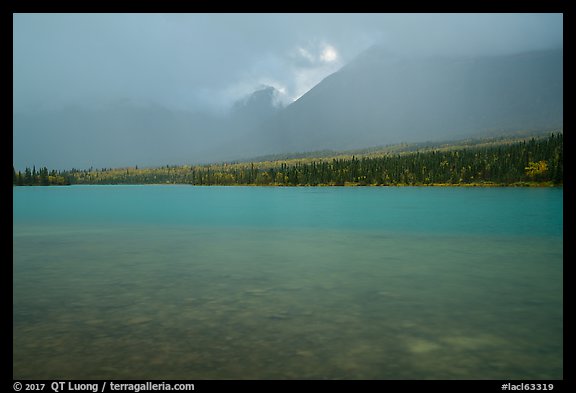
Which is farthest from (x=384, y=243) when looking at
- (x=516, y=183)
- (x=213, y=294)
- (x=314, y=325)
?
(x=516, y=183)

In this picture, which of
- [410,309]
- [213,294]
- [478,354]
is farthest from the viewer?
[213,294]

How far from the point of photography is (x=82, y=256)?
26.3 m

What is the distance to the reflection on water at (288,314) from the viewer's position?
9992mm

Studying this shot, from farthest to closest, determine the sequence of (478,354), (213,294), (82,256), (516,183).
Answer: (516,183), (82,256), (213,294), (478,354)

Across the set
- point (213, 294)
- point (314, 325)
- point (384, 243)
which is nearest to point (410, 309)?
point (314, 325)

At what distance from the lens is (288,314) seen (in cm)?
1401

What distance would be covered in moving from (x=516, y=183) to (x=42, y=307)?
159791mm

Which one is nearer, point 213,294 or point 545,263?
point 213,294

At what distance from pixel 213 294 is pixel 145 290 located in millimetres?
2546

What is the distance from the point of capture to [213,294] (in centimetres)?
1669

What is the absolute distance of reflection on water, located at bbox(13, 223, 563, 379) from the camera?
9992 millimetres
